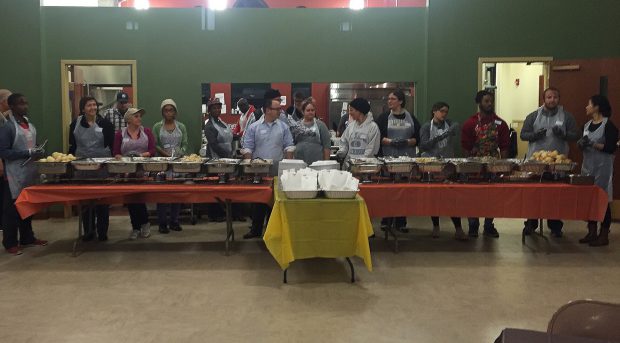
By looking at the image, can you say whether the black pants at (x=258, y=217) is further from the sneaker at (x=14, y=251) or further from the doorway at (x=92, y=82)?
the doorway at (x=92, y=82)

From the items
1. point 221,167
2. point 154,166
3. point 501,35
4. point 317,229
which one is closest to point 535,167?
point 317,229

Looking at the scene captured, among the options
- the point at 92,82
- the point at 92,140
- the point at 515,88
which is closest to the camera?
the point at 92,140

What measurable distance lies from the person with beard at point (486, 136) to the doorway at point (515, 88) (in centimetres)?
248

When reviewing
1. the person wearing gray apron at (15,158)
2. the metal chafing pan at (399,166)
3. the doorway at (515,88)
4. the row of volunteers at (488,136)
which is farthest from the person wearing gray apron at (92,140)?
the doorway at (515,88)

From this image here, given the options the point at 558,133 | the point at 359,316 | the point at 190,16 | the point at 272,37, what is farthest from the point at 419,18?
the point at 359,316

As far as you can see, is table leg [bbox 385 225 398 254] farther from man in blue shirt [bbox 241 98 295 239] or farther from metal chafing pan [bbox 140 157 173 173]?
metal chafing pan [bbox 140 157 173 173]

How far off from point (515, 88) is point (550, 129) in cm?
381

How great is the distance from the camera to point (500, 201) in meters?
4.59

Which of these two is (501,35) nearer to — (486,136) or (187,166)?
(486,136)

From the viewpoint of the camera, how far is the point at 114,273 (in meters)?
4.40

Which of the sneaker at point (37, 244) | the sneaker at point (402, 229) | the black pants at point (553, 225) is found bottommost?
the sneaker at point (37, 244)

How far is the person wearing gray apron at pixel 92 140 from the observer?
5415 mm

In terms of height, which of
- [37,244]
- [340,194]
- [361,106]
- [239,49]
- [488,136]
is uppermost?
[239,49]

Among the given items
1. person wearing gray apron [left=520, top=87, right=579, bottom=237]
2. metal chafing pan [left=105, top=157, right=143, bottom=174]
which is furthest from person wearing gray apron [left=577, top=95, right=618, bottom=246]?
metal chafing pan [left=105, top=157, right=143, bottom=174]
